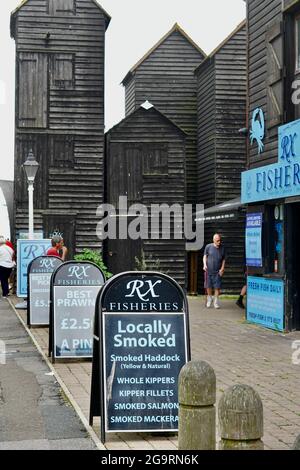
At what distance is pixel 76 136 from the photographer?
2578 centimetres

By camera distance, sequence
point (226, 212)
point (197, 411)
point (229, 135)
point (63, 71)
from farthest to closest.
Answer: point (229, 135)
point (63, 71)
point (226, 212)
point (197, 411)

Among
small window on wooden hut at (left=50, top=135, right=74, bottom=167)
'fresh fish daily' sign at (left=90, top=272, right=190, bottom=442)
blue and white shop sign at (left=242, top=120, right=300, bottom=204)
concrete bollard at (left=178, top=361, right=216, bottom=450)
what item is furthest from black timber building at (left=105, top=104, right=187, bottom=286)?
concrete bollard at (left=178, top=361, right=216, bottom=450)

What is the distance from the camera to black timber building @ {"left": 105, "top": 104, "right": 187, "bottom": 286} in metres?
26.2

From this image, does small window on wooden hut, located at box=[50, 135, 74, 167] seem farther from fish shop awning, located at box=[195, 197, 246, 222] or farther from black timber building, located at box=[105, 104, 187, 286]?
fish shop awning, located at box=[195, 197, 246, 222]

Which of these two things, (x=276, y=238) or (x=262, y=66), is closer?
(x=276, y=238)

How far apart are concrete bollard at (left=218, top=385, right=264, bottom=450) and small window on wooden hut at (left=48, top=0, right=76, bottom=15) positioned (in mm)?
23279

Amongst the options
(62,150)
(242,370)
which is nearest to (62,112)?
(62,150)

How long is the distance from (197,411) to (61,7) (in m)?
22.8

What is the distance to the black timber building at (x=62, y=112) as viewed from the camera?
2545cm

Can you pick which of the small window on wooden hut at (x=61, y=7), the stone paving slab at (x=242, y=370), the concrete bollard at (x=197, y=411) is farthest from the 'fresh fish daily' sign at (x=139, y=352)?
the small window on wooden hut at (x=61, y=7)

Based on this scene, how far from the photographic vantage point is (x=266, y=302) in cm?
1429

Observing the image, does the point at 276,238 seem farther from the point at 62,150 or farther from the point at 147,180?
the point at 62,150

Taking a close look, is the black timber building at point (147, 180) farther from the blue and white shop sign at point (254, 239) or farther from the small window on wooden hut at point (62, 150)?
the blue and white shop sign at point (254, 239)
